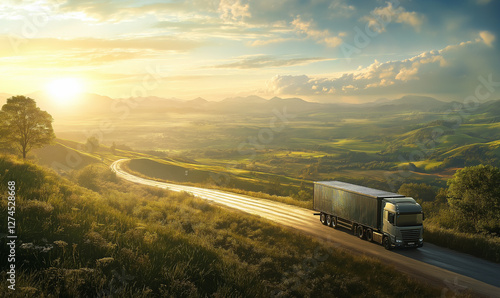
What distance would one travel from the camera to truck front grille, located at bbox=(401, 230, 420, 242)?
22.2 meters

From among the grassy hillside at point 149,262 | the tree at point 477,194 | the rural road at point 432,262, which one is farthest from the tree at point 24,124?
the tree at point 477,194

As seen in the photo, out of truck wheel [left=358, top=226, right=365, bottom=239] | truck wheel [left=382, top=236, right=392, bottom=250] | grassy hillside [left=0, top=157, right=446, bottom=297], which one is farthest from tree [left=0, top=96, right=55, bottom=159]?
truck wheel [left=382, top=236, right=392, bottom=250]

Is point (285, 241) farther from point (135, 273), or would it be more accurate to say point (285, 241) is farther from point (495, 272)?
point (135, 273)

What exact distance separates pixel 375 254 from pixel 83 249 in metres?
18.1

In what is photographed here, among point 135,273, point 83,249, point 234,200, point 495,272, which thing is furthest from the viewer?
point 234,200

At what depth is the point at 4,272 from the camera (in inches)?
345

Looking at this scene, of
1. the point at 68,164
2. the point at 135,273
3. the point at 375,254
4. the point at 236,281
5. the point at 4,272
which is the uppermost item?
the point at 4,272

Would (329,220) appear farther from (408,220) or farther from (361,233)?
(408,220)

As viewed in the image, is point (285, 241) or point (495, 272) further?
point (285, 241)

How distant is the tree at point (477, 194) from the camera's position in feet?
115

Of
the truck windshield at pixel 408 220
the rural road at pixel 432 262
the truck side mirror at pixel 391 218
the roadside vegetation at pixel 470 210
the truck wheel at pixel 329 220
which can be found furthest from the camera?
the truck wheel at pixel 329 220

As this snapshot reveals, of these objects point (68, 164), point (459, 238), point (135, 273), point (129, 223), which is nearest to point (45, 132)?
point (129, 223)

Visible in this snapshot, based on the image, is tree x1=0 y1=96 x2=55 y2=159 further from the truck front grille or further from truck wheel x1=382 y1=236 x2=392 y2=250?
the truck front grille

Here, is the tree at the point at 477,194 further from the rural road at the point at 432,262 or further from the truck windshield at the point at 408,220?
the truck windshield at the point at 408,220
